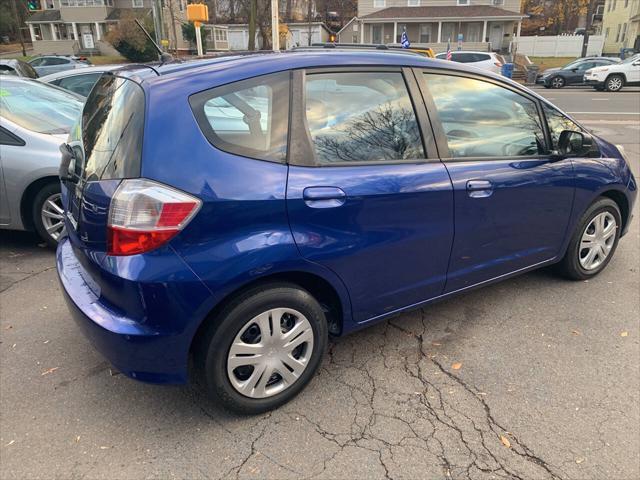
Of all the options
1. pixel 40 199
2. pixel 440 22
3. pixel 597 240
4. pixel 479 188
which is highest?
pixel 440 22

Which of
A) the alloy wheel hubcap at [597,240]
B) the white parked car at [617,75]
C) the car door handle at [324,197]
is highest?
the car door handle at [324,197]

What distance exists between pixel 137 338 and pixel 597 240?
3479 millimetres

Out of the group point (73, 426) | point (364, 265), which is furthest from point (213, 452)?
point (364, 265)

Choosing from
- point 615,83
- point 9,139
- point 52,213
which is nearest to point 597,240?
point 52,213

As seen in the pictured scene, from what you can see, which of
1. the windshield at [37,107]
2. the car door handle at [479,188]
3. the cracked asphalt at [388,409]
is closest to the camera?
the cracked asphalt at [388,409]

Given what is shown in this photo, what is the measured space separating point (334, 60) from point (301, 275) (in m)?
1.13

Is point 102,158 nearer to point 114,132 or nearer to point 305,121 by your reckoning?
point 114,132

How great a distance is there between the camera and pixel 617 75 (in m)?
22.7

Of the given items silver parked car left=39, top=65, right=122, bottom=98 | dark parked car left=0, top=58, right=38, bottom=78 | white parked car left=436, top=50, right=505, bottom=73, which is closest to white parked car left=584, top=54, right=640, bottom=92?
white parked car left=436, top=50, right=505, bottom=73

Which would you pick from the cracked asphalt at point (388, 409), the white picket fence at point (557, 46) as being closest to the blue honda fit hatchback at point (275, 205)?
the cracked asphalt at point (388, 409)

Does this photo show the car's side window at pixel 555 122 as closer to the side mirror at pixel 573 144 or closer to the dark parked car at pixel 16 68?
the side mirror at pixel 573 144

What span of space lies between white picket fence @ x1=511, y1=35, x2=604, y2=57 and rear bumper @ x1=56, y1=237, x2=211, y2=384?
160 ft

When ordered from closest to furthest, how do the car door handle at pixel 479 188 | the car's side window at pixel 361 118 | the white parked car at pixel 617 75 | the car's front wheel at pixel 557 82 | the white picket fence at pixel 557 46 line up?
1. the car's side window at pixel 361 118
2. the car door handle at pixel 479 188
3. the white parked car at pixel 617 75
4. the car's front wheel at pixel 557 82
5. the white picket fence at pixel 557 46

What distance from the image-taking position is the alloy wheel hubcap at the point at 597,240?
3.96 m
